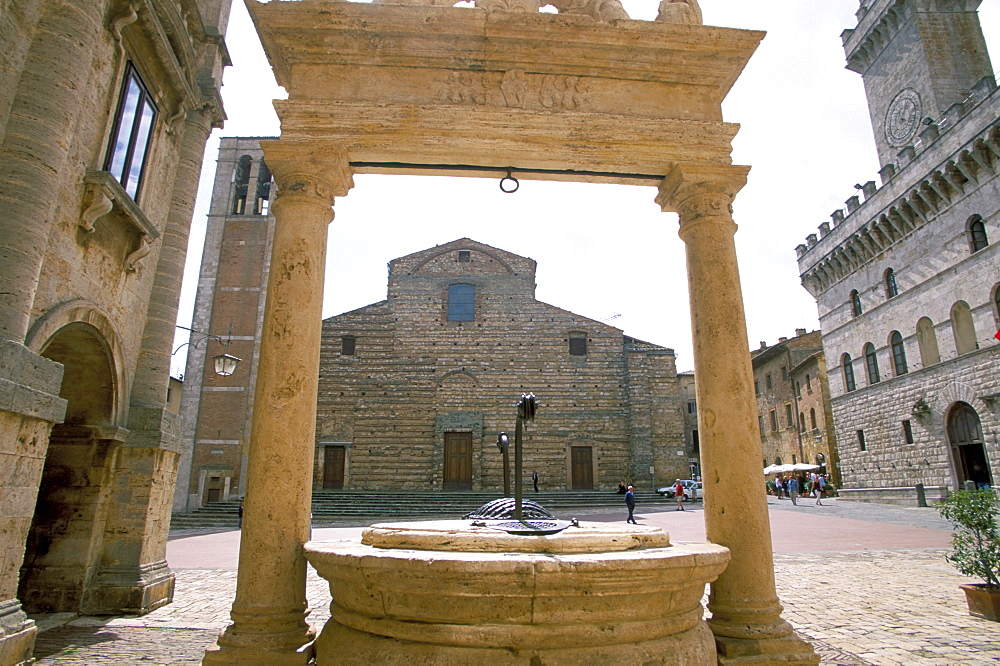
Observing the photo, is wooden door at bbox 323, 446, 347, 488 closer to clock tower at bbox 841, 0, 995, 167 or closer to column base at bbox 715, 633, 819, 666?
column base at bbox 715, 633, 819, 666

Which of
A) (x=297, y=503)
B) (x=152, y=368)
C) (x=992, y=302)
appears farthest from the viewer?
(x=992, y=302)

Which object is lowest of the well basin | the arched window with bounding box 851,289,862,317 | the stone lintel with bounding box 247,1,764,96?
the well basin

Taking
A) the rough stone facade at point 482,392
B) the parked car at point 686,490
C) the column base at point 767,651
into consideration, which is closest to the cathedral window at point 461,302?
the rough stone facade at point 482,392

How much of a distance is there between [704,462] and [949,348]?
69.8 ft

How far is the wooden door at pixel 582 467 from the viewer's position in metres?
28.9

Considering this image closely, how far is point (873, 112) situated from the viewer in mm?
27312

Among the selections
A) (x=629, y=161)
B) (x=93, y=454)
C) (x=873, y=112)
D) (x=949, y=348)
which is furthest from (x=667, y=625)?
(x=873, y=112)

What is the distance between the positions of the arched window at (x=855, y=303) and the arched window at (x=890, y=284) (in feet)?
6.15

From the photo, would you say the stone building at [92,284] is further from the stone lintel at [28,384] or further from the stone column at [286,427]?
the stone column at [286,427]

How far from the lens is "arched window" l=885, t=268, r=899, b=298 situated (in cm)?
2347

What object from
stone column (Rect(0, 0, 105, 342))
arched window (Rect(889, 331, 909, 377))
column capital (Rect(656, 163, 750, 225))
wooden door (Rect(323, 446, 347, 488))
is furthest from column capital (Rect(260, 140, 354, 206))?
wooden door (Rect(323, 446, 347, 488))

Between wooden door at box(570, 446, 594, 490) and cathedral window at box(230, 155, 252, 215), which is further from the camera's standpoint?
wooden door at box(570, 446, 594, 490)

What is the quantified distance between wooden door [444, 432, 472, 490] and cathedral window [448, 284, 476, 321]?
6427 mm

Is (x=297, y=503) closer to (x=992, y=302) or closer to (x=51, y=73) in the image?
(x=51, y=73)
